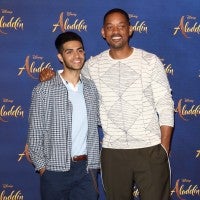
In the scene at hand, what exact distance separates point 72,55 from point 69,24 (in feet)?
2.29

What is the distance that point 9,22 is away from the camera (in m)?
3.10

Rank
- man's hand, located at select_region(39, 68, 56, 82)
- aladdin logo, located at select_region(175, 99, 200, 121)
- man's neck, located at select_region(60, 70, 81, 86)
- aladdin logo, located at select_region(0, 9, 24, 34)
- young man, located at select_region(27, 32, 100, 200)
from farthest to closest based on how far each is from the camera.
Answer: aladdin logo, located at select_region(175, 99, 200, 121)
aladdin logo, located at select_region(0, 9, 24, 34)
man's hand, located at select_region(39, 68, 56, 82)
man's neck, located at select_region(60, 70, 81, 86)
young man, located at select_region(27, 32, 100, 200)

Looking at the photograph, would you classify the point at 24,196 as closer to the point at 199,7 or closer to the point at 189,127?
the point at 189,127

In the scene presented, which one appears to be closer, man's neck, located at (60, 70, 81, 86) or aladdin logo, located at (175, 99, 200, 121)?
man's neck, located at (60, 70, 81, 86)

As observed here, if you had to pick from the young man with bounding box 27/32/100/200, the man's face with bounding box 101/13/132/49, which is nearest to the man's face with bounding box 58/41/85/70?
the young man with bounding box 27/32/100/200

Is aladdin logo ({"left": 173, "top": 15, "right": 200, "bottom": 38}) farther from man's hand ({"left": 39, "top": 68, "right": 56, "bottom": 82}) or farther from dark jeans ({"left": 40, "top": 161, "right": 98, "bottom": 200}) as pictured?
dark jeans ({"left": 40, "top": 161, "right": 98, "bottom": 200})

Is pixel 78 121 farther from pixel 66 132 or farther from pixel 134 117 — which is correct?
pixel 134 117

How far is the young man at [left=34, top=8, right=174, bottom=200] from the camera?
8.40 feet

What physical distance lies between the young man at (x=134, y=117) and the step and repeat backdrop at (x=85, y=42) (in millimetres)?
515

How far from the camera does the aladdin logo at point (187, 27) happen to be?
3.13 m

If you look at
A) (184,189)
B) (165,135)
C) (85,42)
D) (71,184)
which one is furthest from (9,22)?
(184,189)

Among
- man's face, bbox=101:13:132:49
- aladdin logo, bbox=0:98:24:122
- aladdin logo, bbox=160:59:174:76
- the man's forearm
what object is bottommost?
the man's forearm

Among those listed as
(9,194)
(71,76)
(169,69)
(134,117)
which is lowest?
(9,194)

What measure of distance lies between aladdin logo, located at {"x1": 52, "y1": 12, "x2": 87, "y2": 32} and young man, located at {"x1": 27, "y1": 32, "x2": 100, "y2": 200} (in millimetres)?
567
